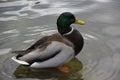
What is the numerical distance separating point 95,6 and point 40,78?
2.85 metres

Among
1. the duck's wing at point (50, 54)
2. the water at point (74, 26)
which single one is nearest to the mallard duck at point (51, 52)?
the duck's wing at point (50, 54)

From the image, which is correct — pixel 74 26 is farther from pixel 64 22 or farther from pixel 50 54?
pixel 50 54

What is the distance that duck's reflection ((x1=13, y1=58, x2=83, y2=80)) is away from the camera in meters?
5.39

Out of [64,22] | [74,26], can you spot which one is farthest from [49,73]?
[74,26]

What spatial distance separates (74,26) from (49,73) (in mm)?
1635

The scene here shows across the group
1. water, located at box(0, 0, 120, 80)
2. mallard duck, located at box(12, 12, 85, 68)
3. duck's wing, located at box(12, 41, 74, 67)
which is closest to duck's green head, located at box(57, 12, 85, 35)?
mallard duck, located at box(12, 12, 85, 68)

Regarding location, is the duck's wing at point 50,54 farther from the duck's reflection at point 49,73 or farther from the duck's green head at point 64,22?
the duck's green head at point 64,22

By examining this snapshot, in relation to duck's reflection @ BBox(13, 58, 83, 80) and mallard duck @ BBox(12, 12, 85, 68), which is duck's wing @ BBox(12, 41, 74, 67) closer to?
mallard duck @ BBox(12, 12, 85, 68)

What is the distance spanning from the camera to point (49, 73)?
549cm

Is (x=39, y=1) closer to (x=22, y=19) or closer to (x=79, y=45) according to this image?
(x=22, y=19)

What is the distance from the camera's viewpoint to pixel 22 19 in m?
7.20

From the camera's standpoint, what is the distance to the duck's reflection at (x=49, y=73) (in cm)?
539

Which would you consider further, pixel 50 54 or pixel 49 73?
pixel 49 73

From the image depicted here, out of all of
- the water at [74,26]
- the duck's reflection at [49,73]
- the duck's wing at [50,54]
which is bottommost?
the duck's reflection at [49,73]
